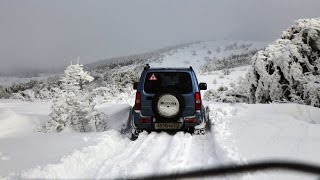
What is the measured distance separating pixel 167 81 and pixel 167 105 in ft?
2.81

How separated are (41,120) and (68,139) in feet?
14.7

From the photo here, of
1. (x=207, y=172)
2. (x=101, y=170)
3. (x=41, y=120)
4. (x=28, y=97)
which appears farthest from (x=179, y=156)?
(x=28, y=97)

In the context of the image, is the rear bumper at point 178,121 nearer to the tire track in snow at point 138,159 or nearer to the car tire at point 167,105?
the car tire at point 167,105

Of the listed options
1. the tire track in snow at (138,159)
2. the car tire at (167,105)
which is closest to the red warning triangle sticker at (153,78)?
the car tire at (167,105)

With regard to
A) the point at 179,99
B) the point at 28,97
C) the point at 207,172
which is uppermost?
the point at 207,172

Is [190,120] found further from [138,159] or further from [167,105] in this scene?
[138,159]

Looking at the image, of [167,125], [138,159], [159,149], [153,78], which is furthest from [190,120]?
[138,159]

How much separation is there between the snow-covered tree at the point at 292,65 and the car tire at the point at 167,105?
656 cm

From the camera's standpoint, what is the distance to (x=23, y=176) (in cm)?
559

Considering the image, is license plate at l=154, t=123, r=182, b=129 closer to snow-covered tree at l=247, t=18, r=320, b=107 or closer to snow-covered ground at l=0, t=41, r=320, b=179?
snow-covered ground at l=0, t=41, r=320, b=179

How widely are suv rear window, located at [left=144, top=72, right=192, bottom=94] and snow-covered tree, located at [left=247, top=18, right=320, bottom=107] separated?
238 inches

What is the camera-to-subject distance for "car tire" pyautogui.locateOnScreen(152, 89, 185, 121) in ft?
34.4

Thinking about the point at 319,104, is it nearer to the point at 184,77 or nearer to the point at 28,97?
the point at 184,77

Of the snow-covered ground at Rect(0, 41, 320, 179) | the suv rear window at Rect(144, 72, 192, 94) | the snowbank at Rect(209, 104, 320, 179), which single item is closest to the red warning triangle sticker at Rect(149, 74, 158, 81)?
the suv rear window at Rect(144, 72, 192, 94)
